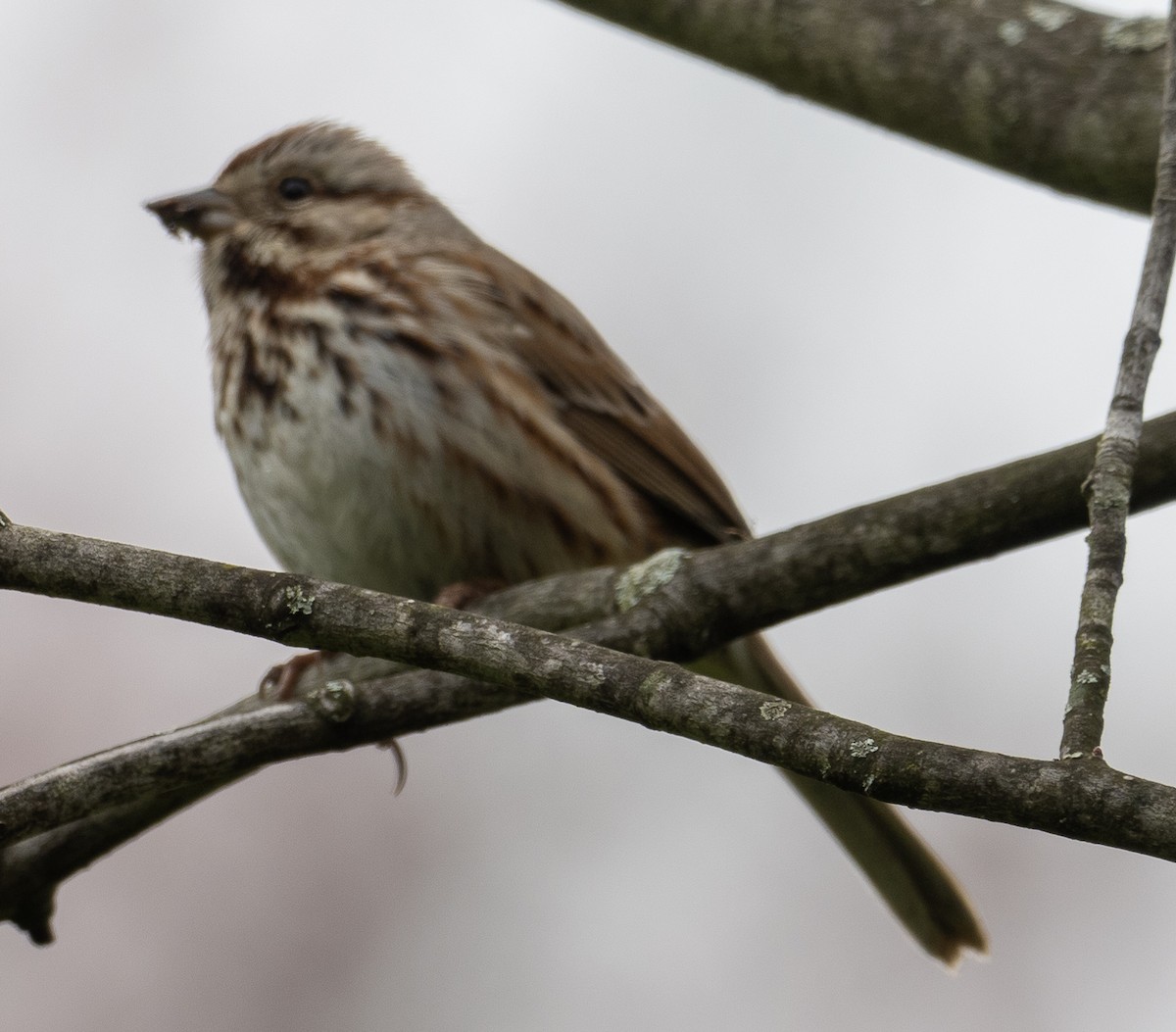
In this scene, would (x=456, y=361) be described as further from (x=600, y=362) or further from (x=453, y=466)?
(x=600, y=362)

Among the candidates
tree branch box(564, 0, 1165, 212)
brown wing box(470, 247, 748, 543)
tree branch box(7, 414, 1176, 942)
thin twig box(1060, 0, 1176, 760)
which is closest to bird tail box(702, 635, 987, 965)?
brown wing box(470, 247, 748, 543)

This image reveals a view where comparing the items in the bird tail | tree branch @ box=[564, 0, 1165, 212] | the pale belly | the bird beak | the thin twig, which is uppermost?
tree branch @ box=[564, 0, 1165, 212]

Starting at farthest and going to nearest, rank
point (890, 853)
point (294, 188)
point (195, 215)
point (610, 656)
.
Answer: point (294, 188), point (195, 215), point (890, 853), point (610, 656)

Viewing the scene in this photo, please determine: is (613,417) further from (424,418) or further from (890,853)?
(890,853)

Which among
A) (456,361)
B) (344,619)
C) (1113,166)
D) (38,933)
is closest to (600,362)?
(456,361)

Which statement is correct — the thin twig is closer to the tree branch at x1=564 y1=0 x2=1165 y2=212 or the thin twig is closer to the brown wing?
the tree branch at x1=564 y1=0 x2=1165 y2=212

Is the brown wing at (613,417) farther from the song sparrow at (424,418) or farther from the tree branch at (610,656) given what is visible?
the tree branch at (610,656)

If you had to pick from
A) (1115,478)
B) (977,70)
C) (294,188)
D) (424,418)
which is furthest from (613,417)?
(1115,478)

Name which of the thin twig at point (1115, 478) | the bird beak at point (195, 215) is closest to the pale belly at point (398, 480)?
the bird beak at point (195, 215)
